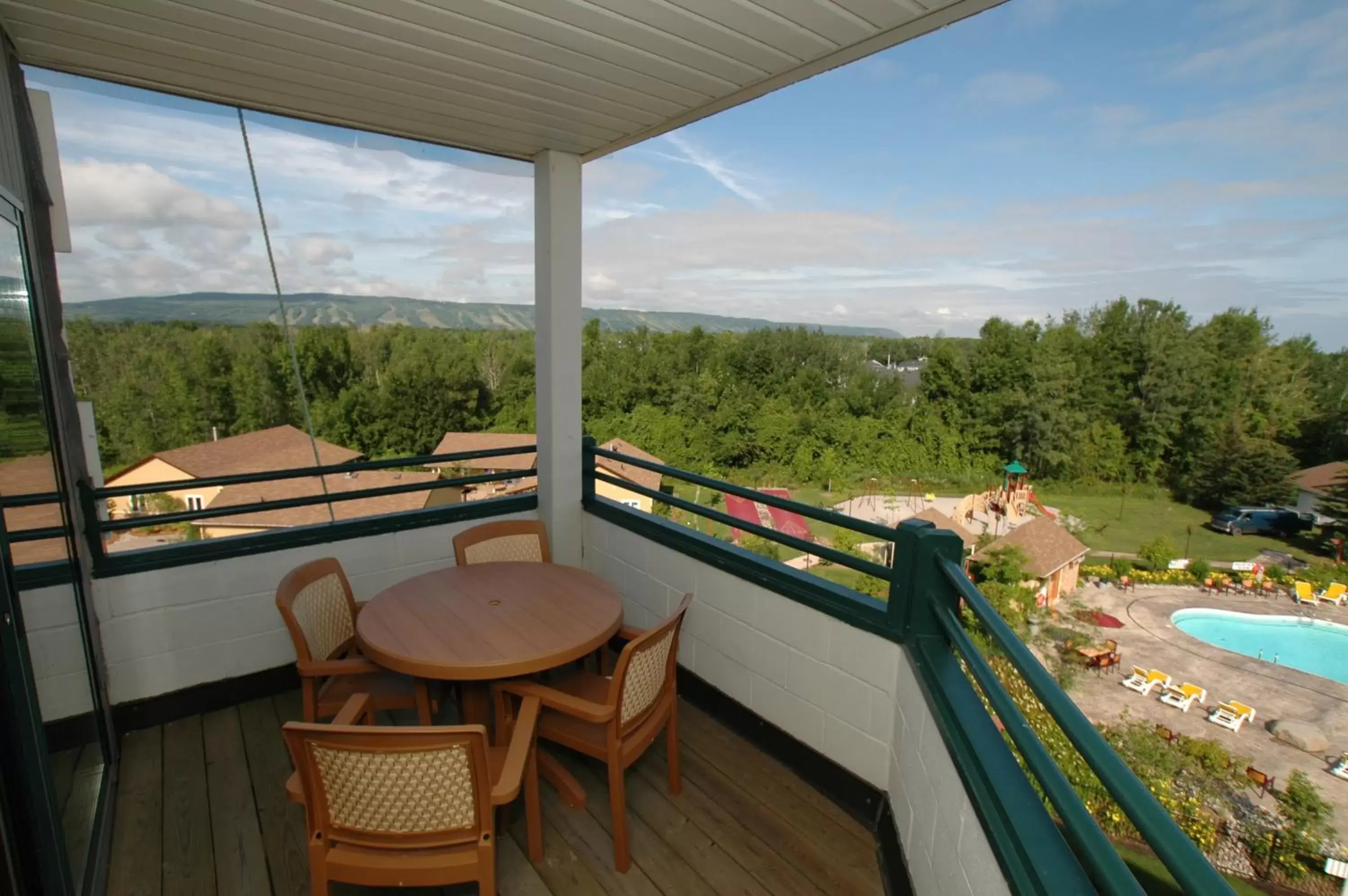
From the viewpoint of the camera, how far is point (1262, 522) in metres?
26.8

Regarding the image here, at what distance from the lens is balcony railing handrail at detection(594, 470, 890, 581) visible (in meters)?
1.75

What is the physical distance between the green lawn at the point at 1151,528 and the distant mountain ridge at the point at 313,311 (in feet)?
104

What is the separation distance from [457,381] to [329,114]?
15.0m

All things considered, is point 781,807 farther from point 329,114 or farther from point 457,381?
point 457,381

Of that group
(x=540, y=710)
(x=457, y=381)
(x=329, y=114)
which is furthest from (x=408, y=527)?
(x=457, y=381)

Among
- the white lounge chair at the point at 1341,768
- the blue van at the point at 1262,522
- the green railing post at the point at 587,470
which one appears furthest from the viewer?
the blue van at the point at 1262,522

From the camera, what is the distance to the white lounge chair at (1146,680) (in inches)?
658

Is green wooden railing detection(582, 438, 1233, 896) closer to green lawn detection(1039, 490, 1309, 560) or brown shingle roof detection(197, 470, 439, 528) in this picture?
brown shingle roof detection(197, 470, 439, 528)

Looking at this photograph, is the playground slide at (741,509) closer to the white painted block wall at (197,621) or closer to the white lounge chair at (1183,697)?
the white lounge chair at (1183,697)

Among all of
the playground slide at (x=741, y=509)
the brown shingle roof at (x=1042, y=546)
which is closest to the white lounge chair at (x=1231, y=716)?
the brown shingle roof at (x=1042, y=546)

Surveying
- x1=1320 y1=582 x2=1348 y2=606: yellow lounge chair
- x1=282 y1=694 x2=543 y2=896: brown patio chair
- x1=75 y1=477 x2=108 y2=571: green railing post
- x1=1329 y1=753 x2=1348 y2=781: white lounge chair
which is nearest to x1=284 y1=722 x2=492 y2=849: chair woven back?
x1=282 y1=694 x2=543 y2=896: brown patio chair

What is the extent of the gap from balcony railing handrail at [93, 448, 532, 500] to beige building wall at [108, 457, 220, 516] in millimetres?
26

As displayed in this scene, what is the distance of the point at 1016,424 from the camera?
3469cm

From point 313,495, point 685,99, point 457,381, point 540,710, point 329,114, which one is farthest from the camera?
point 457,381
